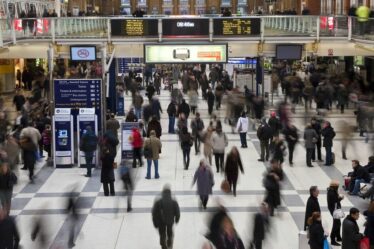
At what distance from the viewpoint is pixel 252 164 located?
Answer: 1997 centimetres

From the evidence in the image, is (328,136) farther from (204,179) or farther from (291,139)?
(204,179)

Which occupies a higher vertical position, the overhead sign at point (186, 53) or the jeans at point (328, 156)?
the overhead sign at point (186, 53)

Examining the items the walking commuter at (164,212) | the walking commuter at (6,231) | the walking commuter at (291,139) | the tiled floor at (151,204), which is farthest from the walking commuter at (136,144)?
the walking commuter at (6,231)

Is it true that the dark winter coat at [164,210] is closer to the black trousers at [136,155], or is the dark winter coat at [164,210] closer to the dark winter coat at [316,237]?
the dark winter coat at [316,237]

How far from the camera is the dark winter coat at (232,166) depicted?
15.8m

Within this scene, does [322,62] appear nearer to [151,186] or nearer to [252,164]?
[252,164]

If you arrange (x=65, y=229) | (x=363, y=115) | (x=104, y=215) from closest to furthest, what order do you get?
(x=65, y=229)
(x=104, y=215)
(x=363, y=115)

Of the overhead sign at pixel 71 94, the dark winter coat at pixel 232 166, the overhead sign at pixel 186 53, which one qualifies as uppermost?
the overhead sign at pixel 186 53

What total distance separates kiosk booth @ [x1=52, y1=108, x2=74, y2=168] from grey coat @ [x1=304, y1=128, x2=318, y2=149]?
21.8ft

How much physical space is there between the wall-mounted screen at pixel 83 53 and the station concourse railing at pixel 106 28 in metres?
1.42

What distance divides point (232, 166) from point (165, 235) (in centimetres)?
421

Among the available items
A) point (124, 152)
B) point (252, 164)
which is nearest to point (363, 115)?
point (252, 164)

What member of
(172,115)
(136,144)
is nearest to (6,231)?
(136,144)

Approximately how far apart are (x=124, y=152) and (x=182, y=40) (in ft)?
31.5
